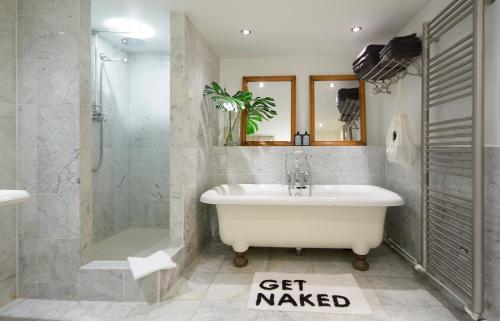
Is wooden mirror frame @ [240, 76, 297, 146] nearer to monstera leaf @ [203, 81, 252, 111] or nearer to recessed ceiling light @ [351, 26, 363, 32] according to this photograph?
monstera leaf @ [203, 81, 252, 111]

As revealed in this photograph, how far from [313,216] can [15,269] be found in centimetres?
216

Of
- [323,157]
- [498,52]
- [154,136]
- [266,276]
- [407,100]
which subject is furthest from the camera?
[154,136]

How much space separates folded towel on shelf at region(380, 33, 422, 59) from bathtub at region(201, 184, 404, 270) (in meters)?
1.09

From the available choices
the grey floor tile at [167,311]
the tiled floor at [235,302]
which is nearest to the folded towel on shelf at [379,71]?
the tiled floor at [235,302]

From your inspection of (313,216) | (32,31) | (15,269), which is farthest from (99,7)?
(313,216)

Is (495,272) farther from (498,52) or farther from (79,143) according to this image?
(79,143)

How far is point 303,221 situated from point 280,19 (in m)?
1.74

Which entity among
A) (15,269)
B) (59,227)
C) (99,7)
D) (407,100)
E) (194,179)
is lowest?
(15,269)

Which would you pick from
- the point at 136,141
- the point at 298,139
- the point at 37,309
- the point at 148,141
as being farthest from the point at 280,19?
the point at 37,309

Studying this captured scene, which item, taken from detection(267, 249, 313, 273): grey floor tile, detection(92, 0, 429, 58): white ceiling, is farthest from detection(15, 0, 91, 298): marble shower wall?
detection(267, 249, 313, 273): grey floor tile

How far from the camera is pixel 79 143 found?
5.94 feet

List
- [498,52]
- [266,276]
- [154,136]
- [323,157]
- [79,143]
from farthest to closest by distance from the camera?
[154,136] → [323,157] → [266,276] → [79,143] → [498,52]

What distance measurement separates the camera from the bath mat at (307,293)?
170cm

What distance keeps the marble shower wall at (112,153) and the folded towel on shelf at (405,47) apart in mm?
2769
